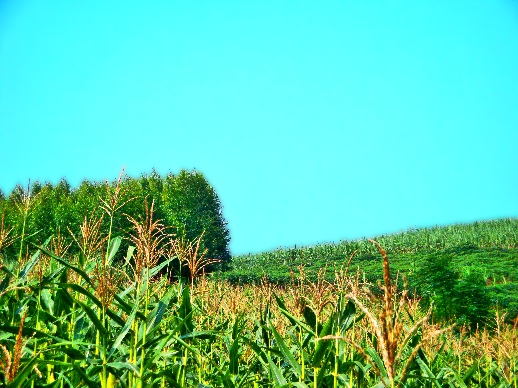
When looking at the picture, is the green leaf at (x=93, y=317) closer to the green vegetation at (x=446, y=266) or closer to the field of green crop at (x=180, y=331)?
the field of green crop at (x=180, y=331)

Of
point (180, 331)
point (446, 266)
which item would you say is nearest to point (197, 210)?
point (446, 266)

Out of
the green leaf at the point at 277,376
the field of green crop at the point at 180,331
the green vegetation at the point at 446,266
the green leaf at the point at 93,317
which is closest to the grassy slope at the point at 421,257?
the green vegetation at the point at 446,266

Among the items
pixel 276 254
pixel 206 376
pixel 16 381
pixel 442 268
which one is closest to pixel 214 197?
pixel 442 268

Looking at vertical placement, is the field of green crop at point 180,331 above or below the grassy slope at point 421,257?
below

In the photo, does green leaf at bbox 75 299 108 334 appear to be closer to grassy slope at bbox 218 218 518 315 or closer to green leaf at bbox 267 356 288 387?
green leaf at bbox 267 356 288 387

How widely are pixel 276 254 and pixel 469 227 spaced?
17264 millimetres

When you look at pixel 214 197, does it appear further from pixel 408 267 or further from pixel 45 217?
pixel 408 267

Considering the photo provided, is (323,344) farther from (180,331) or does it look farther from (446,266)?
(446,266)

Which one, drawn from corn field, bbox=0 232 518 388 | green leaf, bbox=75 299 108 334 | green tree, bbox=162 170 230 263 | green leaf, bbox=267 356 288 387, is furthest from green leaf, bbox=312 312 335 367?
green tree, bbox=162 170 230 263

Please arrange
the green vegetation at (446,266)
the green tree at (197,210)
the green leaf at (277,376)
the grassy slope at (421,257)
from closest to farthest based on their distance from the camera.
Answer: the green leaf at (277,376), the green vegetation at (446,266), the grassy slope at (421,257), the green tree at (197,210)

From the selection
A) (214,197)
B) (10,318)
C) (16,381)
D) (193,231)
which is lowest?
(16,381)

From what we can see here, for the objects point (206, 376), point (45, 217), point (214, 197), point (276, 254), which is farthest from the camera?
point (276, 254)

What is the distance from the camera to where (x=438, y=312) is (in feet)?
51.0

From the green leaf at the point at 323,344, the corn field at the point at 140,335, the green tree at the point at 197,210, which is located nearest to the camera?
the corn field at the point at 140,335
